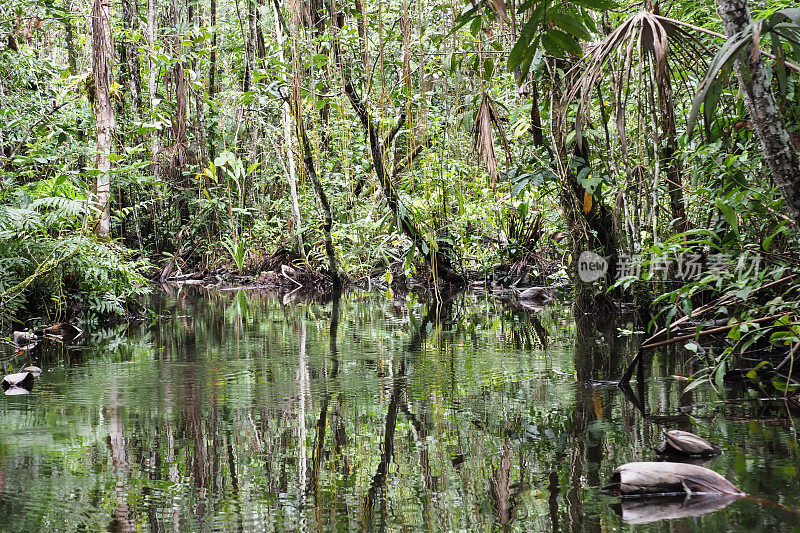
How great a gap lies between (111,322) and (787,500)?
532cm

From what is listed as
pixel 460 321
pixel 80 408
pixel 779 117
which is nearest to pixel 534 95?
pixel 460 321

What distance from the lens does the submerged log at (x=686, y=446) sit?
191cm

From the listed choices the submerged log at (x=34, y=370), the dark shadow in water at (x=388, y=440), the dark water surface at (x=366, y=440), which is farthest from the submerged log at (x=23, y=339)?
the dark shadow in water at (x=388, y=440)

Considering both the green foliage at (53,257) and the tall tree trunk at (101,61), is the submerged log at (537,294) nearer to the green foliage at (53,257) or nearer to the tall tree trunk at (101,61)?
the green foliage at (53,257)

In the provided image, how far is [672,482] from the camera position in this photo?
1656mm

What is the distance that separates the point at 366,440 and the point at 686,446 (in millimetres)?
890

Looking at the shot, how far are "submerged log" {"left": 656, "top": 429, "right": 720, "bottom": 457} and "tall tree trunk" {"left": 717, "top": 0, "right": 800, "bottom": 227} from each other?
2.39 ft

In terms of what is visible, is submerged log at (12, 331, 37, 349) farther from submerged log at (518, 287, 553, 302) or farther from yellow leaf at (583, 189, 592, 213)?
submerged log at (518, 287, 553, 302)

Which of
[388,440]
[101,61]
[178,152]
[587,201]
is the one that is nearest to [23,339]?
[101,61]

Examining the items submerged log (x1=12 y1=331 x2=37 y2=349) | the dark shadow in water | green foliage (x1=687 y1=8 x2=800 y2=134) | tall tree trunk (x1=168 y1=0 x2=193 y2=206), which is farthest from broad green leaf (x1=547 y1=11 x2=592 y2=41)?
tall tree trunk (x1=168 y1=0 x2=193 y2=206)

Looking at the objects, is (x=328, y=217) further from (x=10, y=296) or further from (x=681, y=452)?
(x=681, y=452)

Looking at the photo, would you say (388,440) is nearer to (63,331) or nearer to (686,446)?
(686,446)

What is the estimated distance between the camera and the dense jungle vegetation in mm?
2420

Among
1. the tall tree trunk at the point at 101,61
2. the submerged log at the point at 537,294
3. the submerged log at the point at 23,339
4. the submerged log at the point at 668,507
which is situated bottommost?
the submerged log at the point at 668,507
